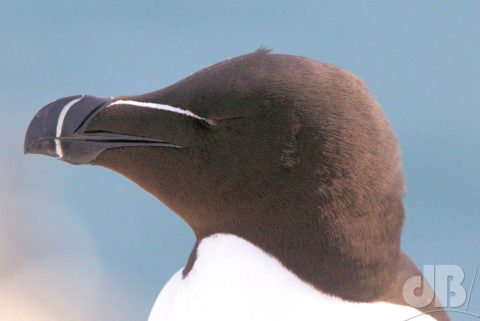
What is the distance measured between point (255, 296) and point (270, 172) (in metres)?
0.27

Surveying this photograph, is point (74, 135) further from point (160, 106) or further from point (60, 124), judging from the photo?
point (160, 106)

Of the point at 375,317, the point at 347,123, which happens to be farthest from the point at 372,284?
the point at 347,123

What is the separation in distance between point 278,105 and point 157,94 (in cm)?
30

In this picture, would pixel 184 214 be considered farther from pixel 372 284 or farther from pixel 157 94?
pixel 372 284

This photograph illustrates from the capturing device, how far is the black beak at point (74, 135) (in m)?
1.58

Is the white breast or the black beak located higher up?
the black beak

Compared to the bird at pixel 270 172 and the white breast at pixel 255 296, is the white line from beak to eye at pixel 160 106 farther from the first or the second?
the white breast at pixel 255 296

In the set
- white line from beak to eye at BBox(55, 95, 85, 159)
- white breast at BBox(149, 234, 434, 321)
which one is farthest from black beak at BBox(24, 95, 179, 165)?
white breast at BBox(149, 234, 434, 321)

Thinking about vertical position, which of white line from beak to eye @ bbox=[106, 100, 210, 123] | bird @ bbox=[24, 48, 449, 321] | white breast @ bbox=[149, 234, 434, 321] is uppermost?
white line from beak to eye @ bbox=[106, 100, 210, 123]

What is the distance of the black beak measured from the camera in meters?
1.58

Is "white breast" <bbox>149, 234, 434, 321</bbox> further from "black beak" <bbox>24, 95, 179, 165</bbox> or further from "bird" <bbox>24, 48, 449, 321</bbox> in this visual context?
"black beak" <bbox>24, 95, 179, 165</bbox>

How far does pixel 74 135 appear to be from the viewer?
158 centimetres

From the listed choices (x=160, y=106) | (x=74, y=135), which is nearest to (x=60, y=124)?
(x=74, y=135)

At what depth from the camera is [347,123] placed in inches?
58.1
